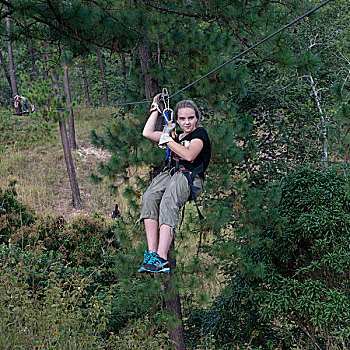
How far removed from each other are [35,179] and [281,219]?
35.9 ft

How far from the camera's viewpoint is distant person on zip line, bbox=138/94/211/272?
3545mm

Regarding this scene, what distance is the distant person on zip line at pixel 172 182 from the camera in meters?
3.54

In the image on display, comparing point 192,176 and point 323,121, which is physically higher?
point 323,121

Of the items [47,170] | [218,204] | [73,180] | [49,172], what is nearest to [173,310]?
[218,204]

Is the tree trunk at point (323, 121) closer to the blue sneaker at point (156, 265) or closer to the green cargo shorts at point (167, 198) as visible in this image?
the green cargo shorts at point (167, 198)

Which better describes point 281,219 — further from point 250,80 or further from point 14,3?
point 14,3

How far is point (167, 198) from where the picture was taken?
3.67 m

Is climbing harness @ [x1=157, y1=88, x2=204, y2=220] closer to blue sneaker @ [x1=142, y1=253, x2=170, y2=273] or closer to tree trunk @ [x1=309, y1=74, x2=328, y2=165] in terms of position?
blue sneaker @ [x1=142, y1=253, x2=170, y2=273]

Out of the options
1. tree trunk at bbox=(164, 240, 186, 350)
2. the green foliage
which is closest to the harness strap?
tree trunk at bbox=(164, 240, 186, 350)

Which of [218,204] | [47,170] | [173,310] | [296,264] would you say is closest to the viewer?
[173,310]

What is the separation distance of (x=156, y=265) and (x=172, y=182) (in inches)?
30.0

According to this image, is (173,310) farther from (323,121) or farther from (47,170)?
(47,170)

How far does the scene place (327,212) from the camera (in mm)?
5391

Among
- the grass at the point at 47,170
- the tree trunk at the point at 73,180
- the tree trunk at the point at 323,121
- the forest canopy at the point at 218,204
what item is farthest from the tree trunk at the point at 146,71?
the tree trunk at the point at 73,180
